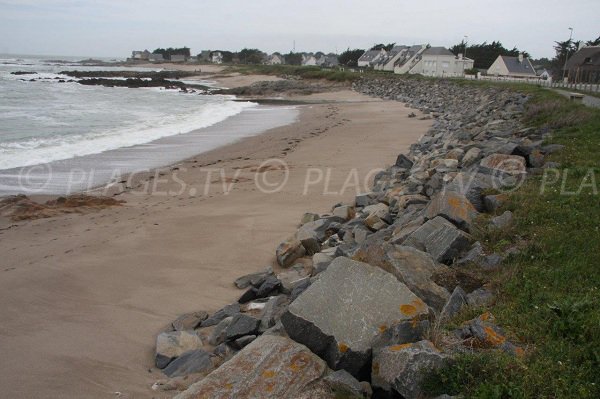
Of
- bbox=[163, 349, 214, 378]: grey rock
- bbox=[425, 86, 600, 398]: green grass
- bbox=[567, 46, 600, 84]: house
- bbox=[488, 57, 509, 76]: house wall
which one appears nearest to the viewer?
bbox=[425, 86, 600, 398]: green grass

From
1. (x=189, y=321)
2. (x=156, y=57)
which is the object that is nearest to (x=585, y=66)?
(x=189, y=321)

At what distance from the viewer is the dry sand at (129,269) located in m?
4.75

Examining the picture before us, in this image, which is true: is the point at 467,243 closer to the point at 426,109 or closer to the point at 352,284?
the point at 352,284

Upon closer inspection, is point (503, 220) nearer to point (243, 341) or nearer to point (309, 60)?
point (243, 341)

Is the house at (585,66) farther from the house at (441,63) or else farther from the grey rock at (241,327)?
the grey rock at (241,327)

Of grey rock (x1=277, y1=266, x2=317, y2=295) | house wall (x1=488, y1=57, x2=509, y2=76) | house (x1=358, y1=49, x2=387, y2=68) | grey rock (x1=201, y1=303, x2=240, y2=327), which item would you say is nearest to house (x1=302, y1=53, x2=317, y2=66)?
house (x1=358, y1=49, x2=387, y2=68)

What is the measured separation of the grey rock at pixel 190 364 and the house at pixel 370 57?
91860mm

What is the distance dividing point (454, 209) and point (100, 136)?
17.4 m

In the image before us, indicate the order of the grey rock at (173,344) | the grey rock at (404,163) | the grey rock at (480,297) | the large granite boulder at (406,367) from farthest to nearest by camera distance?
the grey rock at (404,163) → the grey rock at (173,344) → the grey rock at (480,297) → the large granite boulder at (406,367)

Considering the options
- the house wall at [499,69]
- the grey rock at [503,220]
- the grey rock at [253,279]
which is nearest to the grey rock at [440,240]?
the grey rock at [503,220]

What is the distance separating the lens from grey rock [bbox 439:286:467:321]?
4.24 meters

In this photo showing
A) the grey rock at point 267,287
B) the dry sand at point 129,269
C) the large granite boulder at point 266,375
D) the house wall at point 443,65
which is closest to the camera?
the large granite boulder at point 266,375

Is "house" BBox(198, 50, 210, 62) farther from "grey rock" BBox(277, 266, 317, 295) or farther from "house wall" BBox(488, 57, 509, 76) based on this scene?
"grey rock" BBox(277, 266, 317, 295)

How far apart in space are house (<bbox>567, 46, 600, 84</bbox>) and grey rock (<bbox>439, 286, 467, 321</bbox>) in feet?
160
